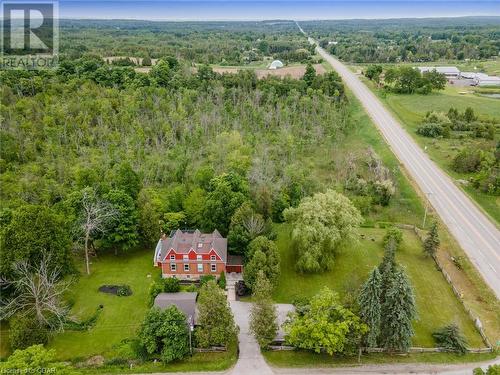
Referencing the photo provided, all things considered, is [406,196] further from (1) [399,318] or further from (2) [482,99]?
(2) [482,99]

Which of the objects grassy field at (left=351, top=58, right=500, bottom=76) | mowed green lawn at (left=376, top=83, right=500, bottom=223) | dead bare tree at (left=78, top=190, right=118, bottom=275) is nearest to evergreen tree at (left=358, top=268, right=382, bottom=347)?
dead bare tree at (left=78, top=190, right=118, bottom=275)

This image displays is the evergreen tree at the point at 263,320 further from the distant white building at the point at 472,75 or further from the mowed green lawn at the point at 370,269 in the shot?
the distant white building at the point at 472,75

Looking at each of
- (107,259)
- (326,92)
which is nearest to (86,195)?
(107,259)

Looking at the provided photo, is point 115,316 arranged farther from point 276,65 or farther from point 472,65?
point 472,65

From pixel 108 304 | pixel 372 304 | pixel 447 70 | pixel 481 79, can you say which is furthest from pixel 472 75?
pixel 108 304

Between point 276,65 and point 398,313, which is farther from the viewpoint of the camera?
point 276,65

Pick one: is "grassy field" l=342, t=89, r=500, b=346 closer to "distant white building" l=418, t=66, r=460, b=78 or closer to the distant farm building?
the distant farm building

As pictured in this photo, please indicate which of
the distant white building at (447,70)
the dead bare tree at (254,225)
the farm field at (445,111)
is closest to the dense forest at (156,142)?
the dead bare tree at (254,225)

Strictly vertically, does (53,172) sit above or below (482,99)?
below

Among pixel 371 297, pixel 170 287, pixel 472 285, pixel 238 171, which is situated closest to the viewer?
pixel 371 297
